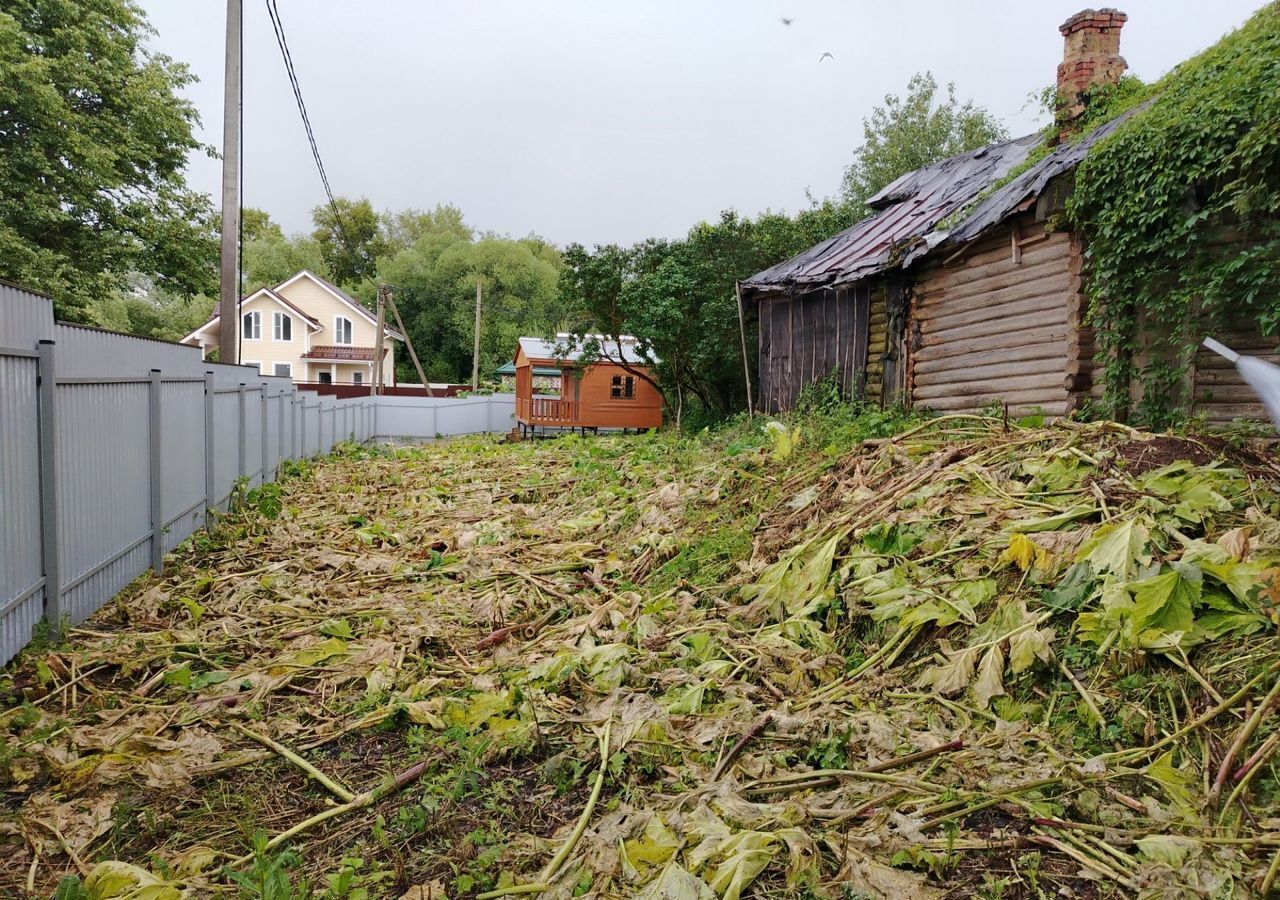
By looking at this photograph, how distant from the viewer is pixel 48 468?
457cm

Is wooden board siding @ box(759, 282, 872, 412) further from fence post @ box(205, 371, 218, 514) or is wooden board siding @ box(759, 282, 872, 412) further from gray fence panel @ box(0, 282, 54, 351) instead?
gray fence panel @ box(0, 282, 54, 351)

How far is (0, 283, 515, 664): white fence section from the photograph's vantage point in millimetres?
4266

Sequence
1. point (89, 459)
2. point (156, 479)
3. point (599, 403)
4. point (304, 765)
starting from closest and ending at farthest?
point (304, 765)
point (89, 459)
point (156, 479)
point (599, 403)

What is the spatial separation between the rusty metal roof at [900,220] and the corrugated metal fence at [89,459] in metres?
8.64

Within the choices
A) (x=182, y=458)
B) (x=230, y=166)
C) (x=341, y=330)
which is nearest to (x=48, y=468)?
(x=182, y=458)

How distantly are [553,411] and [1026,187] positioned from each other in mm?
21094

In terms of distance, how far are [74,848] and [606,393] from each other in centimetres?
2603

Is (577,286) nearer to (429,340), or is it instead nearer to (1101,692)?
(1101,692)

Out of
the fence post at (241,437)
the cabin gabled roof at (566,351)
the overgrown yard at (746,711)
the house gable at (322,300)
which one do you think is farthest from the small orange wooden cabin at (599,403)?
the overgrown yard at (746,711)

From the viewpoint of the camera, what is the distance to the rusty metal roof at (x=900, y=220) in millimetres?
12148

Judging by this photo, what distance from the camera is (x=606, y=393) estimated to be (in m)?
28.8

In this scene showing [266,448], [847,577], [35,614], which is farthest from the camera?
[266,448]

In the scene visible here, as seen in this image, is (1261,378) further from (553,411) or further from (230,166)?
(553,411)

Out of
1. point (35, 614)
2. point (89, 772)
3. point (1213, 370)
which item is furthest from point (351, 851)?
point (1213, 370)
